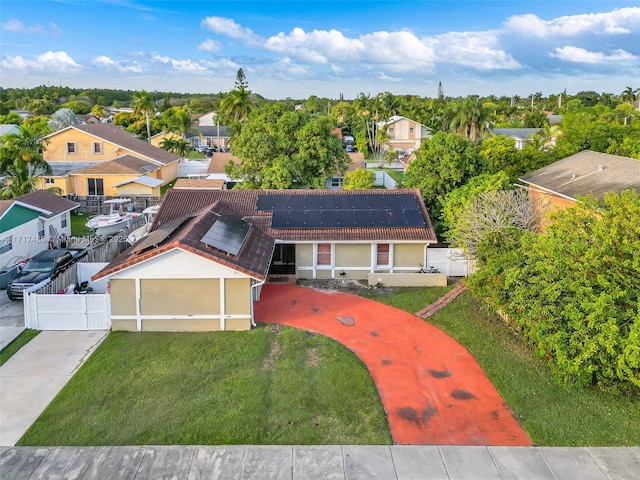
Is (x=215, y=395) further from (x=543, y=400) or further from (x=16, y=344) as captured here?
(x=543, y=400)

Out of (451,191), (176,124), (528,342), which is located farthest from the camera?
(176,124)

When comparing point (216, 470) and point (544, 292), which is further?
point (544, 292)

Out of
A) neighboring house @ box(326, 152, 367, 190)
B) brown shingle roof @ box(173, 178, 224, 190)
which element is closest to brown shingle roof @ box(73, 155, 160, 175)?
brown shingle roof @ box(173, 178, 224, 190)

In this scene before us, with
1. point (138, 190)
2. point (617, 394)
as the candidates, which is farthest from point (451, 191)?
point (138, 190)

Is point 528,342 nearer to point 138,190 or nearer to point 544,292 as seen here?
point 544,292

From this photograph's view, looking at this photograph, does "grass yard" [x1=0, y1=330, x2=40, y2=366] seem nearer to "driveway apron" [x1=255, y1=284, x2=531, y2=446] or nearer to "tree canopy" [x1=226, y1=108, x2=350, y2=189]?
"driveway apron" [x1=255, y1=284, x2=531, y2=446]

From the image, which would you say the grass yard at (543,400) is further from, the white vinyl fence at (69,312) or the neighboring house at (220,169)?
the neighboring house at (220,169)
